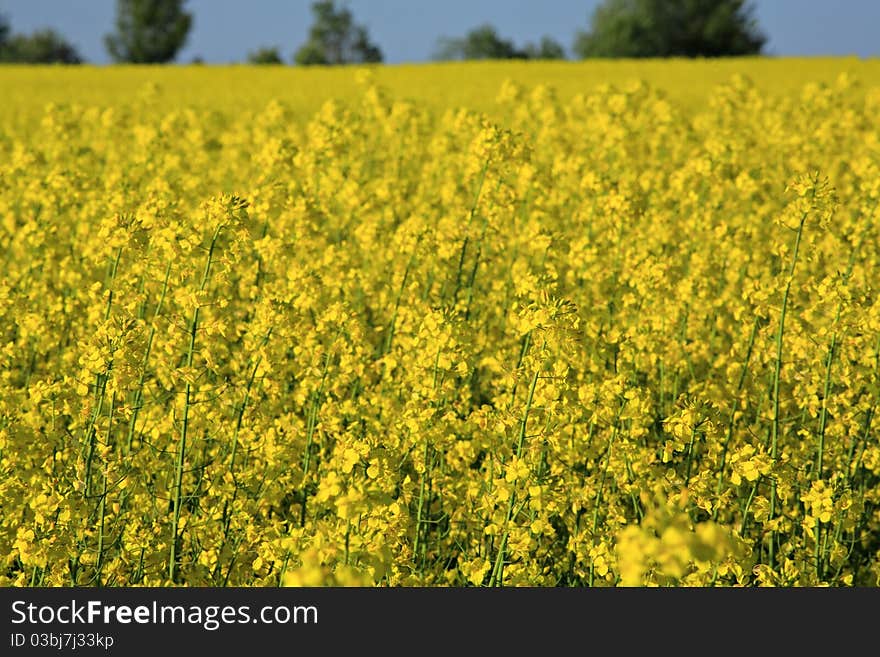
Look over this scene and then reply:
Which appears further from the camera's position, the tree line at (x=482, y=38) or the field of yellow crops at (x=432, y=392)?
the tree line at (x=482, y=38)

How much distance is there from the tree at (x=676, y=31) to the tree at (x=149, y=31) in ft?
102

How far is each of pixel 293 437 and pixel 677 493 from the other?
1747 millimetres

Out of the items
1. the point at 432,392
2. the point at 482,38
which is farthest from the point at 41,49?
the point at 432,392

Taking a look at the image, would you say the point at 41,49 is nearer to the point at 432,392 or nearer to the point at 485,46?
the point at 485,46

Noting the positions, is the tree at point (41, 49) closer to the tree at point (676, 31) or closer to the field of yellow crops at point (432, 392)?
the tree at point (676, 31)

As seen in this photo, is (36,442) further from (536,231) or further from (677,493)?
(536,231)

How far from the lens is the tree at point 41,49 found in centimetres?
8594

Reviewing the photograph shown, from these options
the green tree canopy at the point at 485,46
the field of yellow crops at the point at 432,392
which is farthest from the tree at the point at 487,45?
the field of yellow crops at the point at 432,392

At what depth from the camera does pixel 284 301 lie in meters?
5.04

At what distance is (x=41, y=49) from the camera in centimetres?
8719

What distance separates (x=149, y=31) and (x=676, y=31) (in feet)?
131

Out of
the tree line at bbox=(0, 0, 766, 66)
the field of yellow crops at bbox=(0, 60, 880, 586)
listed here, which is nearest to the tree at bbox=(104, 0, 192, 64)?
the tree line at bbox=(0, 0, 766, 66)

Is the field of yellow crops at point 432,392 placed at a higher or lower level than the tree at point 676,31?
lower

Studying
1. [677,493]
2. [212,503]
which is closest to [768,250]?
[677,493]
